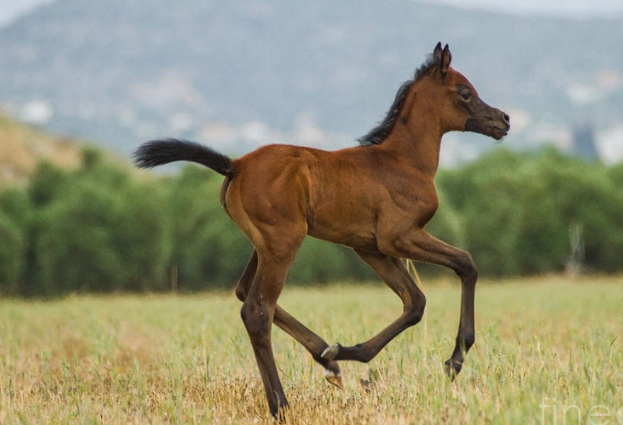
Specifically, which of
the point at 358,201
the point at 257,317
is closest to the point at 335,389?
the point at 257,317

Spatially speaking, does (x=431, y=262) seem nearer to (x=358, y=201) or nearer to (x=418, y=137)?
(x=358, y=201)

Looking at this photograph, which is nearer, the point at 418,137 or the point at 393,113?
the point at 418,137

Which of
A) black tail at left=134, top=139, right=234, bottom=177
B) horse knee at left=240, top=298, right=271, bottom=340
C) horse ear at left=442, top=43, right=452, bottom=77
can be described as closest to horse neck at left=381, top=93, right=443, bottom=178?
horse ear at left=442, top=43, right=452, bottom=77

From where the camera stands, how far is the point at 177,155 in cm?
605

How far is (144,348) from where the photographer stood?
10.4 meters

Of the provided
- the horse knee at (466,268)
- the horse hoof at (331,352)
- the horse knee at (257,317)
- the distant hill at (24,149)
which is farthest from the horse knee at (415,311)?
the distant hill at (24,149)

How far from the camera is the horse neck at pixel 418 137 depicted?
649 centimetres

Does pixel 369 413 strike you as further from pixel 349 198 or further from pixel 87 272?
pixel 87 272

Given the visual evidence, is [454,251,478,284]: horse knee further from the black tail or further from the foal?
the black tail

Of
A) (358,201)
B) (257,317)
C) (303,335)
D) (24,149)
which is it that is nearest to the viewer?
(257,317)

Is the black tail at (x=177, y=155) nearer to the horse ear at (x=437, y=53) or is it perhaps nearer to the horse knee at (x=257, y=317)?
the horse knee at (x=257, y=317)

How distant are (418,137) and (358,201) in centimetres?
90

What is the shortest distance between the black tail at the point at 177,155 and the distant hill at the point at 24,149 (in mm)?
93226

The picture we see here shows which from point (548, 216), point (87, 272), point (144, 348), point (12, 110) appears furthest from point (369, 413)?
point (12, 110)
